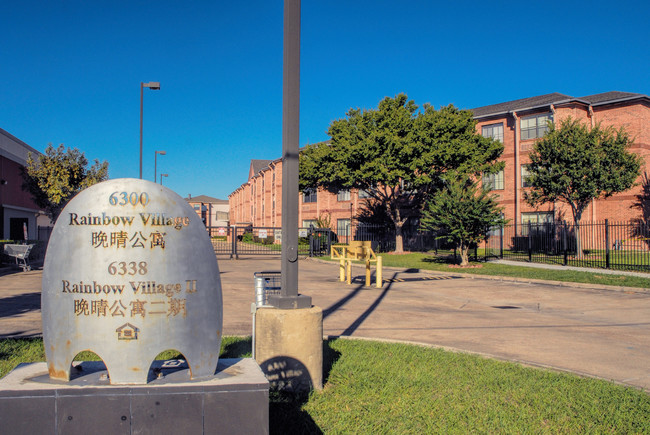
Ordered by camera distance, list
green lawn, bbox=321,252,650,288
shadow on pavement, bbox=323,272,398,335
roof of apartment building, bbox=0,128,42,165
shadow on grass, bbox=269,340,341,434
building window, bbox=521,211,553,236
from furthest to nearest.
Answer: building window, bbox=521,211,553,236 → roof of apartment building, bbox=0,128,42,165 → green lawn, bbox=321,252,650,288 → shadow on pavement, bbox=323,272,398,335 → shadow on grass, bbox=269,340,341,434

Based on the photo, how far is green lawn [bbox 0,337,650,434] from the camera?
13.5 feet

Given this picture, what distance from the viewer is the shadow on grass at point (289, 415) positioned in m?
3.96

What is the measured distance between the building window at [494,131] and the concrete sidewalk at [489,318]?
2450cm

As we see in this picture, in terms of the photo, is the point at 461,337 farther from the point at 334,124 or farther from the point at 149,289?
the point at 334,124

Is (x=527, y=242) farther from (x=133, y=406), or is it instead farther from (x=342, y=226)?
(x=133, y=406)

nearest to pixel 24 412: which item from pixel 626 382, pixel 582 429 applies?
pixel 582 429

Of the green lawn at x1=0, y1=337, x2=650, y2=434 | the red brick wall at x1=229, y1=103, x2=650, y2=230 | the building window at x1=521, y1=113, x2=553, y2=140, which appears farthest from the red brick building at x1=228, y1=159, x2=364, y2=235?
the green lawn at x1=0, y1=337, x2=650, y2=434

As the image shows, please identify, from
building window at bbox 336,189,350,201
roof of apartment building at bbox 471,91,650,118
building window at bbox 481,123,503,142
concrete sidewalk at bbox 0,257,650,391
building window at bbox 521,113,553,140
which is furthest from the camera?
building window at bbox 336,189,350,201

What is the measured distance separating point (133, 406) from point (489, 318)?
8.35 meters

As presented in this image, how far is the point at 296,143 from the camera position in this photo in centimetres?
494

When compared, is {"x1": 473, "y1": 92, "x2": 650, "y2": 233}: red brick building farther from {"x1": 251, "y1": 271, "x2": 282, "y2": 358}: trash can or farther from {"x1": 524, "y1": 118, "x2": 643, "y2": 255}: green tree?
{"x1": 251, "y1": 271, "x2": 282, "y2": 358}: trash can

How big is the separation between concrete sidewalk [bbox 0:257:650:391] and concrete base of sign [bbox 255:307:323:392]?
292cm

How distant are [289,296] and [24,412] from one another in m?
2.45

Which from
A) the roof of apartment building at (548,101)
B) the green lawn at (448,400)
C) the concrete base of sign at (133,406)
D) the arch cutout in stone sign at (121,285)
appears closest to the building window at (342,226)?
the roof of apartment building at (548,101)
